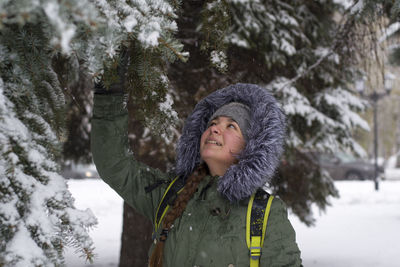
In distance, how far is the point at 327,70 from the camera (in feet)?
17.0

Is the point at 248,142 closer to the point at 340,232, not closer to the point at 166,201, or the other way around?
the point at 166,201

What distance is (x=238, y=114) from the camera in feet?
7.68

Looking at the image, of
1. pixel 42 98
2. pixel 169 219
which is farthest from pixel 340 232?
pixel 42 98

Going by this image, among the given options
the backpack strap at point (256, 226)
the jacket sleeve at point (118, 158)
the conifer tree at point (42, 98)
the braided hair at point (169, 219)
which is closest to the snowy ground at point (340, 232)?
the jacket sleeve at point (118, 158)

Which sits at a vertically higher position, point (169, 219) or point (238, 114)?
point (238, 114)

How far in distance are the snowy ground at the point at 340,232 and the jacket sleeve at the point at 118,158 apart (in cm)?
234

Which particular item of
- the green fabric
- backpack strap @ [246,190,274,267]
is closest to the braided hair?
the green fabric

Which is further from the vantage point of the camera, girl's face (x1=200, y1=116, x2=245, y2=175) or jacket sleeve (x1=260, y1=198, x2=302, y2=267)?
girl's face (x1=200, y1=116, x2=245, y2=175)

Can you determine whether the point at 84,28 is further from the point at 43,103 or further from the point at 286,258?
the point at 286,258

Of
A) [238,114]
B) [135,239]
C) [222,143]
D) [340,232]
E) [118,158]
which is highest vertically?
[238,114]

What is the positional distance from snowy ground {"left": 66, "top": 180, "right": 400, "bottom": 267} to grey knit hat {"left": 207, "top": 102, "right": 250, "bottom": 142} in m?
2.61

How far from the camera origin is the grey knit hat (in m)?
2.32

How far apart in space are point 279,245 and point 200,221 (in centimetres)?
41

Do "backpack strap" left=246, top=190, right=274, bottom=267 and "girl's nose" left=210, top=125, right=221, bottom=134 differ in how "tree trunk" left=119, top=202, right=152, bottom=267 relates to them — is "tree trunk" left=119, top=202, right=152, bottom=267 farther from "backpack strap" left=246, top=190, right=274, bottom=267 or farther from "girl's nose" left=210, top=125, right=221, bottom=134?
"backpack strap" left=246, top=190, right=274, bottom=267
